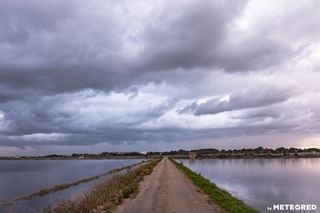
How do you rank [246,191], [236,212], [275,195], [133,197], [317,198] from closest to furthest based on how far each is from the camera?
[236,212], [133,197], [317,198], [275,195], [246,191]

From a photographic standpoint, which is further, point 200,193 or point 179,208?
point 200,193

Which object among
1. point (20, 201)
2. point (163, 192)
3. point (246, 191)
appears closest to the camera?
point (163, 192)

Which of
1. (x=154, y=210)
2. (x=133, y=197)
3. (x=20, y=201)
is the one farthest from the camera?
(x=20, y=201)

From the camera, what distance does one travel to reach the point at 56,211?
20.8m

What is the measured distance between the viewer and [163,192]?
97.1 feet

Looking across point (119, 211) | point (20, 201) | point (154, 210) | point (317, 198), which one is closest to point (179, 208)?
point (154, 210)

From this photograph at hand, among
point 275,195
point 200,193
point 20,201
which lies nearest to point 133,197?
point 200,193

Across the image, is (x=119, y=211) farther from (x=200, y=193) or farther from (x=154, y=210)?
(x=200, y=193)

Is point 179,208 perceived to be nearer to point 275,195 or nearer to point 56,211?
point 56,211

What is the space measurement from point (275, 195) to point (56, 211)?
73.8 ft

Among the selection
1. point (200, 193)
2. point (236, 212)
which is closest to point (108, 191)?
point (200, 193)

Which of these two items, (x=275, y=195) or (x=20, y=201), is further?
(x=20, y=201)

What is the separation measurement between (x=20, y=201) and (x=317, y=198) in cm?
3043

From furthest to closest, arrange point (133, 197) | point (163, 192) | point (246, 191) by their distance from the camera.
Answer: point (246, 191)
point (163, 192)
point (133, 197)
